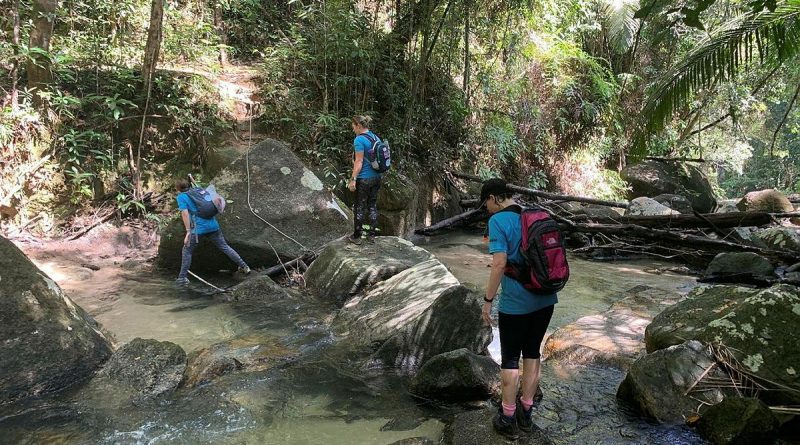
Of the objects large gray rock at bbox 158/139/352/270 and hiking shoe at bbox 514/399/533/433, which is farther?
large gray rock at bbox 158/139/352/270

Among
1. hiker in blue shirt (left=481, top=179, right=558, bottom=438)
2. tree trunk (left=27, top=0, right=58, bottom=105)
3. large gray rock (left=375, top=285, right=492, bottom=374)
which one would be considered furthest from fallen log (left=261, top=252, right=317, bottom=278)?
tree trunk (left=27, top=0, right=58, bottom=105)

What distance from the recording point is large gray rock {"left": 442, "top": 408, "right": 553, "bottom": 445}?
137 inches

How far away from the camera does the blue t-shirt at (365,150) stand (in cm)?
688

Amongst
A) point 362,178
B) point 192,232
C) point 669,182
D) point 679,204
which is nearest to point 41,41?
point 192,232

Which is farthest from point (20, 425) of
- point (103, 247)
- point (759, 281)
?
point (759, 281)

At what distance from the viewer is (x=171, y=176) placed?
10.2 meters

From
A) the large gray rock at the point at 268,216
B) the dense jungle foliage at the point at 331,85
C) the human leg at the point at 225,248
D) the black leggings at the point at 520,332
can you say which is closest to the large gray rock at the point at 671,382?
the black leggings at the point at 520,332

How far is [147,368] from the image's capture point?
4.43 m

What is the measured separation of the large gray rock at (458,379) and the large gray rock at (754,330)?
1.73 metres

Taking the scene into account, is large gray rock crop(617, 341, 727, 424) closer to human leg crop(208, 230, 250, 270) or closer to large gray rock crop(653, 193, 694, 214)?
human leg crop(208, 230, 250, 270)

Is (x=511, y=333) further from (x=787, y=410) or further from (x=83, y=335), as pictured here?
(x=83, y=335)

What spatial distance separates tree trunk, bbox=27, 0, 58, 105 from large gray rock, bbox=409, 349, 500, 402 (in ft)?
30.3

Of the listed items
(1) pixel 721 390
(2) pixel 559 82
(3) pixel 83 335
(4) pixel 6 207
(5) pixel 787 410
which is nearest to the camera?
(5) pixel 787 410

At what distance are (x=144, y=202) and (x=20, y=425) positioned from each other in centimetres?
669
